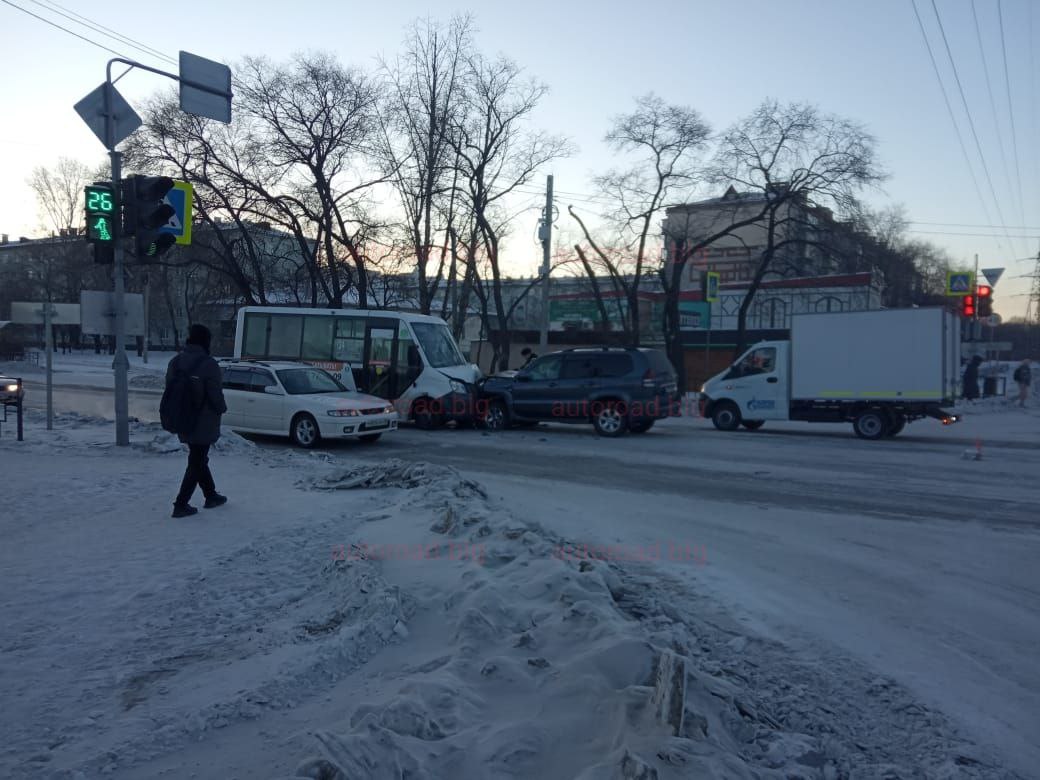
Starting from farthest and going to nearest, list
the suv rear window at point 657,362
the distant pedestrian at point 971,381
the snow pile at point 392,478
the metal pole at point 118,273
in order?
the distant pedestrian at point 971,381, the suv rear window at point 657,362, the metal pole at point 118,273, the snow pile at point 392,478

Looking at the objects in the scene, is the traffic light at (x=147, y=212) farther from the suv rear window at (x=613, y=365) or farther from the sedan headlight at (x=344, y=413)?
the suv rear window at (x=613, y=365)

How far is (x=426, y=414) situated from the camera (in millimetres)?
18125

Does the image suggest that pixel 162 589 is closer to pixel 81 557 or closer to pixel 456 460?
pixel 81 557

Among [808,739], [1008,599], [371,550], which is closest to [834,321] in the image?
[1008,599]

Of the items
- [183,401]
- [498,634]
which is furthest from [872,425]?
[498,634]

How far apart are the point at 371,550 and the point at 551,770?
3508 millimetres

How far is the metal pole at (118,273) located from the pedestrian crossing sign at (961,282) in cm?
2358

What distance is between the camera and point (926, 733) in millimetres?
3686

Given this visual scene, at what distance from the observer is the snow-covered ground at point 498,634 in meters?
3.22

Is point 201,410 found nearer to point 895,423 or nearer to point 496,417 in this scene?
point 496,417

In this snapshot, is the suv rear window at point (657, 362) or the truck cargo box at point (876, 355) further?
the suv rear window at point (657, 362)

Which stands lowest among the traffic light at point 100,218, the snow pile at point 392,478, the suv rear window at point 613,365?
the snow pile at point 392,478

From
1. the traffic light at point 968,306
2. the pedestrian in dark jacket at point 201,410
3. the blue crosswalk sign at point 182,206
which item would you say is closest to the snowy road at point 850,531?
the pedestrian in dark jacket at point 201,410

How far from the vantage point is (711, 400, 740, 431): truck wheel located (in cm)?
1933
